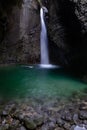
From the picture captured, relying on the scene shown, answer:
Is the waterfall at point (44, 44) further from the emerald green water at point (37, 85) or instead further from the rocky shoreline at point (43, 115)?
the rocky shoreline at point (43, 115)

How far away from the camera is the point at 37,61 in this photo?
17.2 meters

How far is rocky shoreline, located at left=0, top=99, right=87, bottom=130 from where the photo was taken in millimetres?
5824

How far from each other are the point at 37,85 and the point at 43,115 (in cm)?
383

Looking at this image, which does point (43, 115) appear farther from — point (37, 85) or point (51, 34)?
point (51, 34)

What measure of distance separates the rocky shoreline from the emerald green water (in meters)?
0.97

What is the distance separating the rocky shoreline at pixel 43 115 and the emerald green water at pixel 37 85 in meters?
0.97

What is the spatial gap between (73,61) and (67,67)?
3.95ft

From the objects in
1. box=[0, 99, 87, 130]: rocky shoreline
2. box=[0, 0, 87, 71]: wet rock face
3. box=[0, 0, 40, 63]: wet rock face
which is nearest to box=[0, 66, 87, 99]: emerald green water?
box=[0, 99, 87, 130]: rocky shoreline

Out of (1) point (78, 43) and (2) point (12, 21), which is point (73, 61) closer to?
(1) point (78, 43)

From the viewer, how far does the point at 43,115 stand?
6.49 m

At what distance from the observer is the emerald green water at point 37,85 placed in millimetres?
8633

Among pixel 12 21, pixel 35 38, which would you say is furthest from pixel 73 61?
pixel 12 21

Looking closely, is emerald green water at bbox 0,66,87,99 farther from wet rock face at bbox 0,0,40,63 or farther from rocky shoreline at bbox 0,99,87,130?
wet rock face at bbox 0,0,40,63

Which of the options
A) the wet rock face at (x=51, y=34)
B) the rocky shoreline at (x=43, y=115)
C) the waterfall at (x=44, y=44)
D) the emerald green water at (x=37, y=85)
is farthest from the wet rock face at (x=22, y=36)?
the rocky shoreline at (x=43, y=115)
